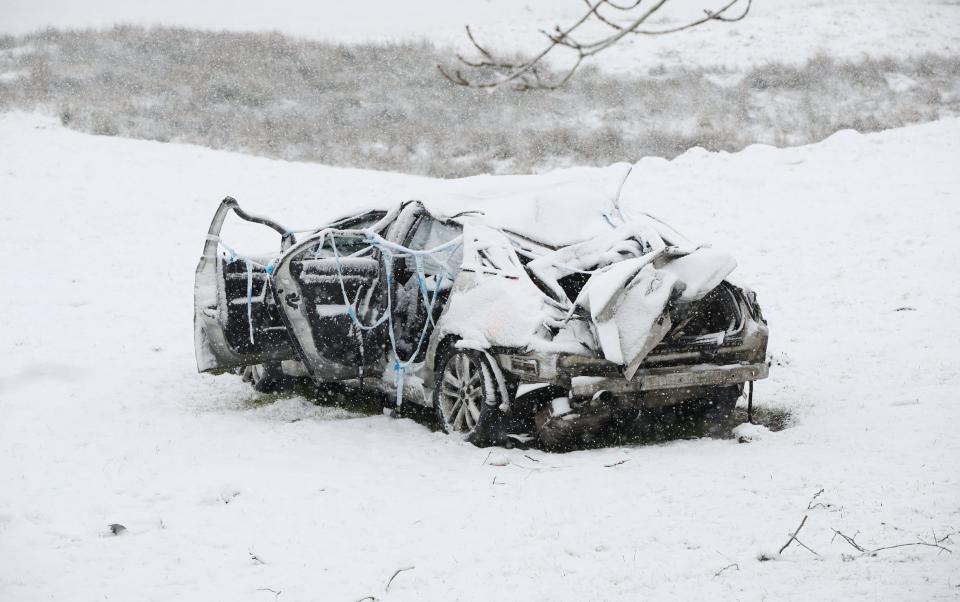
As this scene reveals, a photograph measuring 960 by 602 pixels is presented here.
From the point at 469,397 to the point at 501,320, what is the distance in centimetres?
65

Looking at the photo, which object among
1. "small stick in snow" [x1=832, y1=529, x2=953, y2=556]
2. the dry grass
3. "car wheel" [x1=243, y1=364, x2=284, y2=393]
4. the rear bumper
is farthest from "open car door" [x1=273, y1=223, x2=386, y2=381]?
the dry grass

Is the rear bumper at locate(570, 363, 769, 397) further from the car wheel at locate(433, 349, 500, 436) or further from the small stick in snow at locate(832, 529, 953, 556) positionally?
the small stick in snow at locate(832, 529, 953, 556)

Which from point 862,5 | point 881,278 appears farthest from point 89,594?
point 862,5

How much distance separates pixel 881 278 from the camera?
10.7 m

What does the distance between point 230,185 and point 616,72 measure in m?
14.6

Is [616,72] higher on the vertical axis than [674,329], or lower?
higher

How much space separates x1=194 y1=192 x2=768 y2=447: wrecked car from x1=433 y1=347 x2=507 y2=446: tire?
1 centimetres

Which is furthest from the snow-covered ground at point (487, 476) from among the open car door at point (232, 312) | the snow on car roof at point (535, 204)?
the open car door at point (232, 312)

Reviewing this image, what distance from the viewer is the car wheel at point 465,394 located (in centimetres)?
590

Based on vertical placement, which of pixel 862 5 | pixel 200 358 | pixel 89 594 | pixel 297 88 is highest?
pixel 862 5

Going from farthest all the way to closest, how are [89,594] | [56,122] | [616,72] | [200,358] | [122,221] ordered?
[616,72]
[56,122]
[122,221]
[200,358]
[89,594]

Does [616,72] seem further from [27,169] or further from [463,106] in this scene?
[27,169]

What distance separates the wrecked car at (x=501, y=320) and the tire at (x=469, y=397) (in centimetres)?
1

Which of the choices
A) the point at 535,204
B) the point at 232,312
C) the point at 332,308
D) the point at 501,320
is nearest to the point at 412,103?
the point at 232,312
